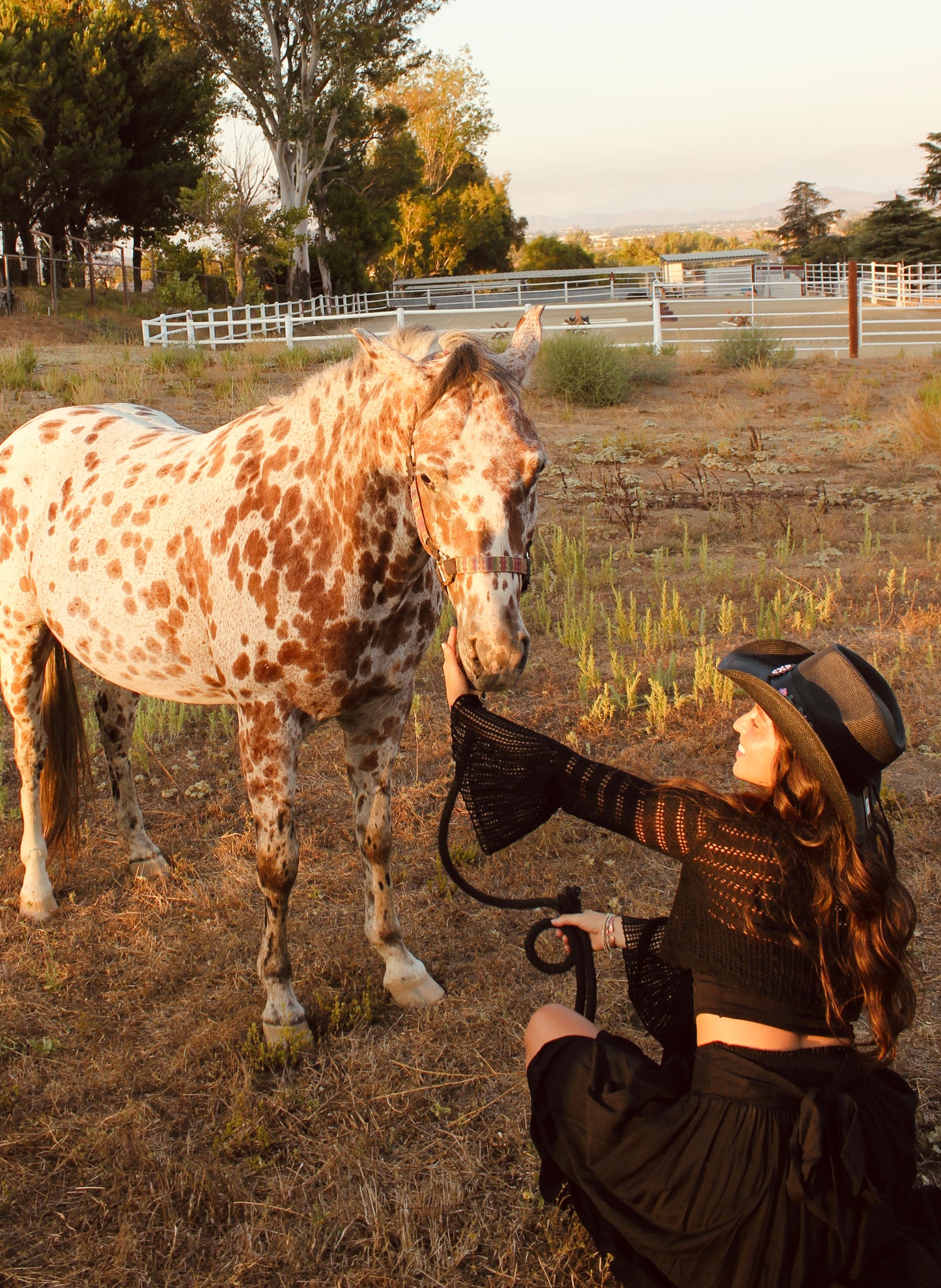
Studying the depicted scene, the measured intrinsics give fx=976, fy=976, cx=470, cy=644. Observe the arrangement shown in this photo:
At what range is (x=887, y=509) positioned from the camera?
28.9 feet

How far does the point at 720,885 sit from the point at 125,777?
2950 mm

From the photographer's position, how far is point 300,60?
3388cm

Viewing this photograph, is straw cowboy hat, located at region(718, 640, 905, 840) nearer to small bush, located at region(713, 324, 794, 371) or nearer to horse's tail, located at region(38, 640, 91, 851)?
horse's tail, located at region(38, 640, 91, 851)

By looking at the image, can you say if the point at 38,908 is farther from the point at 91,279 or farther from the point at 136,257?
the point at 136,257

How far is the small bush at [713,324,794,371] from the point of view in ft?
52.9

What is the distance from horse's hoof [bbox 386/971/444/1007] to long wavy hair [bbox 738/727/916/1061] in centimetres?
162

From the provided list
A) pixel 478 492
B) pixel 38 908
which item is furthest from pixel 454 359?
pixel 38 908

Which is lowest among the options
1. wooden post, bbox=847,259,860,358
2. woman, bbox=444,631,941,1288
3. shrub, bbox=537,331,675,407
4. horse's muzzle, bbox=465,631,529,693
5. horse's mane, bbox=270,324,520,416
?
woman, bbox=444,631,941,1288

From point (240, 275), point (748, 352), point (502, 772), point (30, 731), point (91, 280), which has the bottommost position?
point (30, 731)

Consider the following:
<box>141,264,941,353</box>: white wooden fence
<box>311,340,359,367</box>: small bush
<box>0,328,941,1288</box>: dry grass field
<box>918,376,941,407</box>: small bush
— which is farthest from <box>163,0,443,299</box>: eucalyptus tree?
<box>0,328,941,1288</box>: dry grass field

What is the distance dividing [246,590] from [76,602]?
37.6 inches

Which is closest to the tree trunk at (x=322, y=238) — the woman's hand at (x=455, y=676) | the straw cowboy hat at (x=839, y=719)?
the woman's hand at (x=455, y=676)

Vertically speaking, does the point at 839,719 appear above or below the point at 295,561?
below

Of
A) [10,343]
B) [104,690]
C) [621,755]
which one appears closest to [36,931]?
[104,690]
